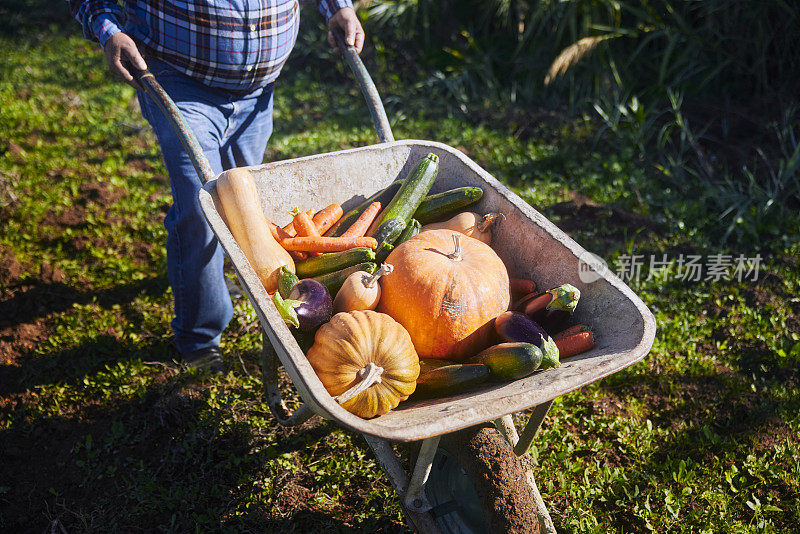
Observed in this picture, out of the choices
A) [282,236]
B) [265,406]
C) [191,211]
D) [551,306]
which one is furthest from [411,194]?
[265,406]

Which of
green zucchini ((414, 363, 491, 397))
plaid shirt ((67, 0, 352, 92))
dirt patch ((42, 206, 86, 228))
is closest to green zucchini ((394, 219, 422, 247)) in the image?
green zucchini ((414, 363, 491, 397))

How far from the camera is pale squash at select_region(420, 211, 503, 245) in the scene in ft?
7.35

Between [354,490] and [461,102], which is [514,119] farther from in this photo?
[354,490]

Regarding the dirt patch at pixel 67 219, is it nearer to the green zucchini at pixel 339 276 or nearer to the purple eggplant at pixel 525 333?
the green zucchini at pixel 339 276

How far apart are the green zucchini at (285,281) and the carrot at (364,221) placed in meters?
0.32

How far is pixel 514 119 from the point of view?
218 inches

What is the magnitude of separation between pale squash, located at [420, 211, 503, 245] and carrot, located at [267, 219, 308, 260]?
594 mm

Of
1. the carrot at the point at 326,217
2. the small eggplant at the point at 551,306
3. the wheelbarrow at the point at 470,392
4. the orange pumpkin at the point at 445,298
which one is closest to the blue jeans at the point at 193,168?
the wheelbarrow at the point at 470,392

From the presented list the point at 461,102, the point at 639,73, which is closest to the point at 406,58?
the point at 461,102

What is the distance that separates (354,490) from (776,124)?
4745mm

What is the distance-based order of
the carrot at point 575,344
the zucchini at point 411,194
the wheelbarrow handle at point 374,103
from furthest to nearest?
the wheelbarrow handle at point 374,103, the zucchini at point 411,194, the carrot at point 575,344

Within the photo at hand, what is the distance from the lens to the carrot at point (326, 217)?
2.34m

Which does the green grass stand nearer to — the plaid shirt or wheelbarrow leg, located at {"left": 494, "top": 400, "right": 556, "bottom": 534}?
wheelbarrow leg, located at {"left": 494, "top": 400, "right": 556, "bottom": 534}

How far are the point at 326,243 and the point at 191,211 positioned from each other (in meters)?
0.76
